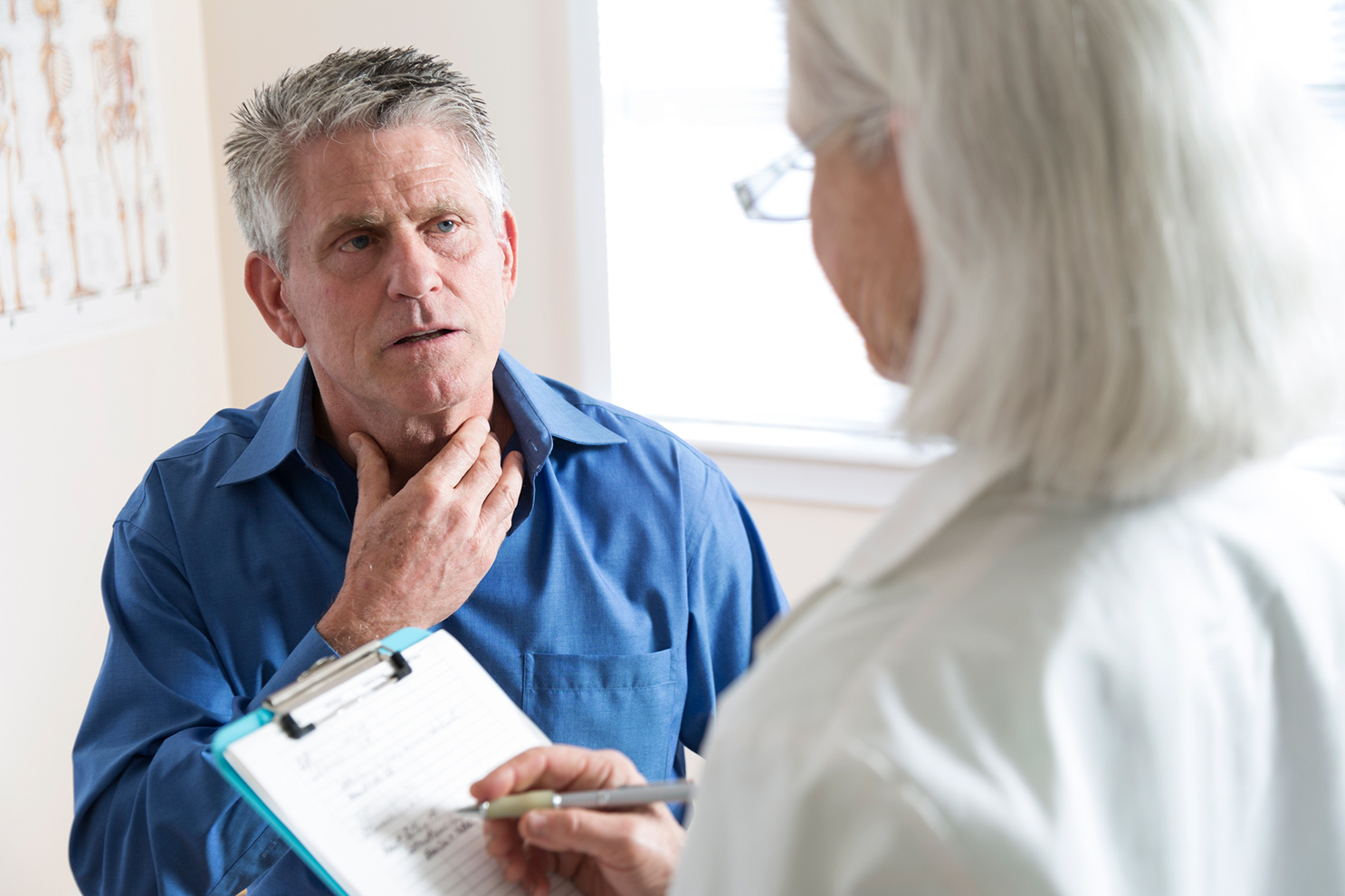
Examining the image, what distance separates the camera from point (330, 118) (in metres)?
1.32

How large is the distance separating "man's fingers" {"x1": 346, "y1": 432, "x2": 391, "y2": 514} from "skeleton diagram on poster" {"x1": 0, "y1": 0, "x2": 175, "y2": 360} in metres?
1.19

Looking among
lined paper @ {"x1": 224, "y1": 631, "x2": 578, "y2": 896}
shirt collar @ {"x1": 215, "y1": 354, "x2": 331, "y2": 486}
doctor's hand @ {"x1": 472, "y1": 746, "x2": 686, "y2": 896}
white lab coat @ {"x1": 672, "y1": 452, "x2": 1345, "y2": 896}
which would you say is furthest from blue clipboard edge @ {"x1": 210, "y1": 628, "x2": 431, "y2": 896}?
shirt collar @ {"x1": 215, "y1": 354, "x2": 331, "y2": 486}

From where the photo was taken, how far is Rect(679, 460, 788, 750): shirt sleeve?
1412 mm

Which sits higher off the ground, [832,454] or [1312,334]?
[1312,334]

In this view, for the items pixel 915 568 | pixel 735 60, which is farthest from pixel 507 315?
pixel 915 568

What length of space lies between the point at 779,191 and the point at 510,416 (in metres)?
0.82

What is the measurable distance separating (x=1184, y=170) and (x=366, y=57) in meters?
1.15

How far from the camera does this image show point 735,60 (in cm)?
248

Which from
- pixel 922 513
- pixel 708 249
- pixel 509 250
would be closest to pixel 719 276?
pixel 708 249

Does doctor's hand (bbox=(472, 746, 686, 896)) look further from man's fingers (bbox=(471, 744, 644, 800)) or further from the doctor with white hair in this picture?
the doctor with white hair

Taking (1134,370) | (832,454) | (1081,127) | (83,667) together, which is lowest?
(83,667)

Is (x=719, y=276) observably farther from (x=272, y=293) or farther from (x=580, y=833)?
(x=580, y=833)

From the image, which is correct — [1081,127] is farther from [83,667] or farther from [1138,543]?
[83,667]

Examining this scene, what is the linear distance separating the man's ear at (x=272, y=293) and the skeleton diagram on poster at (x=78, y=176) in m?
0.99
